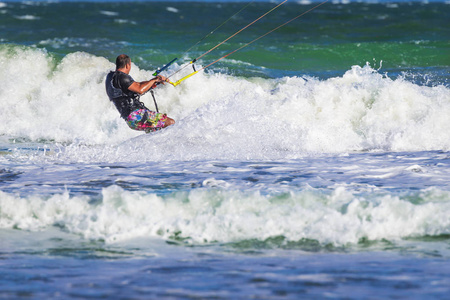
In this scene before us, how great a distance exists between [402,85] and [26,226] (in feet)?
26.5

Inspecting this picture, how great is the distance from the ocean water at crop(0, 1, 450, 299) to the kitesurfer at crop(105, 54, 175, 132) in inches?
9.2

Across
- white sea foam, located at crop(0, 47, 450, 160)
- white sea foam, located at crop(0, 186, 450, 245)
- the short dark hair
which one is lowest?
white sea foam, located at crop(0, 186, 450, 245)

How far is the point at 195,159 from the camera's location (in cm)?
934

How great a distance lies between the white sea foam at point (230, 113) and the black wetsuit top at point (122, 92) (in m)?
0.52

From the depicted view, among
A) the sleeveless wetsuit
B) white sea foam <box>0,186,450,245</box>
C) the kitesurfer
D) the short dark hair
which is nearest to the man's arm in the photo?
the kitesurfer

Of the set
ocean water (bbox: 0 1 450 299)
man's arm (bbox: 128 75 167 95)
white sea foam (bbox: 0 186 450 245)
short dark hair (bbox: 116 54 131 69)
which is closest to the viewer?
ocean water (bbox: 0 1 450 299)

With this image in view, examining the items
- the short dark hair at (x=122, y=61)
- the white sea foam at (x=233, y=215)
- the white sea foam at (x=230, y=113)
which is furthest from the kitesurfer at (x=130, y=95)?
the white sea foam at (x=233, y=215)

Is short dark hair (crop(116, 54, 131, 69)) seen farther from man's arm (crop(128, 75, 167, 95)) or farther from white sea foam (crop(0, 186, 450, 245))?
white sea foam (crop(0, 186, 450, 245))

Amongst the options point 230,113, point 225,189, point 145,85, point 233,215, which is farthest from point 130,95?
point 233,215

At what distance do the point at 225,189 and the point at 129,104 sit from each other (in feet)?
10.1

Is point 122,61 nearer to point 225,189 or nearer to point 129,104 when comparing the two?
point 129,104

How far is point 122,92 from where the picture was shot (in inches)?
384

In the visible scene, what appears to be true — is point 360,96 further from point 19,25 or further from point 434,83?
point 19,25

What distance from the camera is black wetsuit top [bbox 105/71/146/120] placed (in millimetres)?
9672
